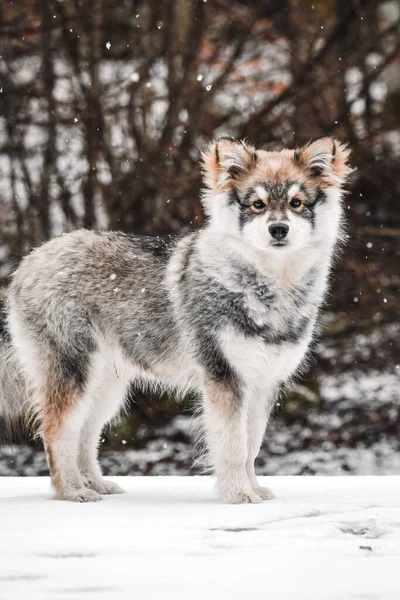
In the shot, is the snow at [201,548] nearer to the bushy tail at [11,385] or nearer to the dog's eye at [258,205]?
the bushy tail at [11,385]

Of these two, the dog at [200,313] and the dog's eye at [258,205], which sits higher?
the dog's eye at [258,205]

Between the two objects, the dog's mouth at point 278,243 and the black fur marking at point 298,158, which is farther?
the black fur marking at point 298,158

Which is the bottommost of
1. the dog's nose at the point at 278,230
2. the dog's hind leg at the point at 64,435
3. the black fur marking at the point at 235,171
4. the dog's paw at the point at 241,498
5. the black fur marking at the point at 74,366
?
the dog's paw at the point at 241,498

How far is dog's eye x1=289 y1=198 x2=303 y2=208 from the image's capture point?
15.7 ft

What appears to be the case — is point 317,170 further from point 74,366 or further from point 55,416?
point 55,416

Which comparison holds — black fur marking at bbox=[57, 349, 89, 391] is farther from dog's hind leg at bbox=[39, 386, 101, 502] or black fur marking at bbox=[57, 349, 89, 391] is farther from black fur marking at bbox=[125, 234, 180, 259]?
black fur marking at bbox=[125, 234, 180, 259]

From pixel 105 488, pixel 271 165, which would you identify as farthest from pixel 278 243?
pixel 105 488

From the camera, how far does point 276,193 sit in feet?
15.5

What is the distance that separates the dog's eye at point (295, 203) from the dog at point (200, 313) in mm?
13

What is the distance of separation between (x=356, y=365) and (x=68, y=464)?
17.1 feet

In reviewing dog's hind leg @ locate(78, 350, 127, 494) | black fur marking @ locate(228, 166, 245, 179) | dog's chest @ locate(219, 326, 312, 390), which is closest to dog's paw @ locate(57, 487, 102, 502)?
dog's hind leg @ locate(78, 350, 127, 494)

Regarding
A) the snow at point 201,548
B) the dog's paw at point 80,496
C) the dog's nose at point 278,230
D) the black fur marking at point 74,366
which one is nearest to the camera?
the snow at point 201,548

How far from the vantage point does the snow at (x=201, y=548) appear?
297 centimetres

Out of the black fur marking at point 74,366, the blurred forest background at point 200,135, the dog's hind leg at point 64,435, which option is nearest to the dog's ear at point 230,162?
the black fur marking at point 74,366
